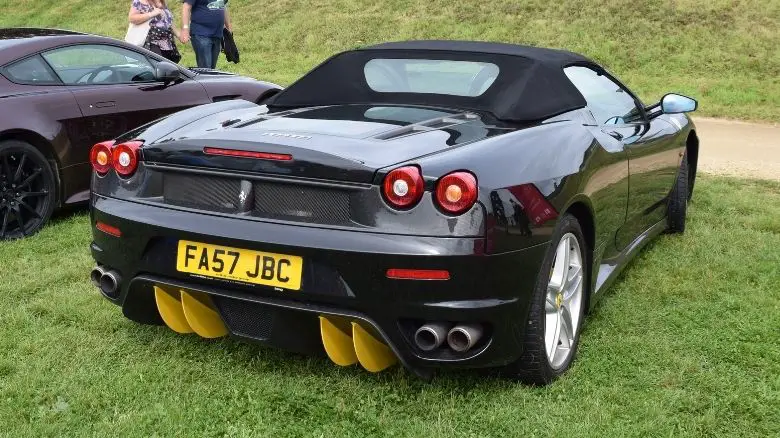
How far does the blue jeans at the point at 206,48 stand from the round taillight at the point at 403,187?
21.5 feet

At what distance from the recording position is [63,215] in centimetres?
566

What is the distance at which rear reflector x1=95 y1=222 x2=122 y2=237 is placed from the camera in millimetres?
3038

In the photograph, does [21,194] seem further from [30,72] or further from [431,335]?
[431,335]

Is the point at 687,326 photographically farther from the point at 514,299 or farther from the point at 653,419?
the point at 514,299

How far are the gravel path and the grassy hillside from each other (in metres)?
0.93

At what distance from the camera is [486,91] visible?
11.5 feet

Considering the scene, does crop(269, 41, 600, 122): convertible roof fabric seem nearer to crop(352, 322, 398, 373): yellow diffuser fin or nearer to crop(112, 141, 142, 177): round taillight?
crop(112, 141, 142, 177): round taillight

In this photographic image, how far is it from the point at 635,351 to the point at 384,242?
4.68ft

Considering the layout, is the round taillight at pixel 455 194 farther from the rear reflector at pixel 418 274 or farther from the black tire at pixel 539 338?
the black tire at pixel 539 338

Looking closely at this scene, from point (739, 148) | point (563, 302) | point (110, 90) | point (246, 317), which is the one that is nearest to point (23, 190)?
point (110, 90)

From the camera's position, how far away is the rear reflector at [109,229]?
3.04m

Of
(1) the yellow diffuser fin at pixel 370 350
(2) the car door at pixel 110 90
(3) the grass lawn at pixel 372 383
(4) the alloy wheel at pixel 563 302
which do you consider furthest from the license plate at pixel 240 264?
(2) the car door at pixel 110 90

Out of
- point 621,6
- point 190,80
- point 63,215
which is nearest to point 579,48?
point 621,6

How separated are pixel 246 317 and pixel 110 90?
325cm
